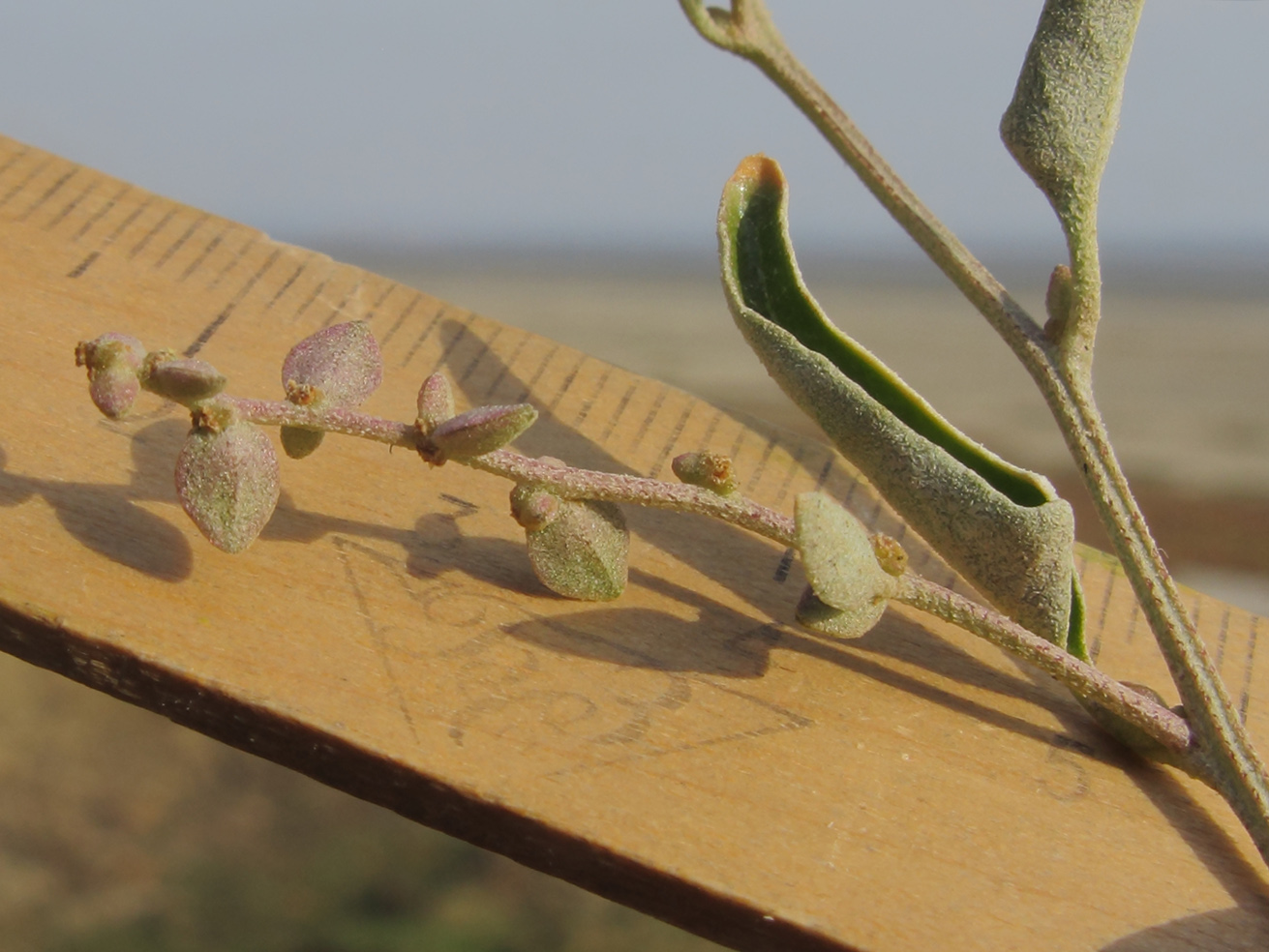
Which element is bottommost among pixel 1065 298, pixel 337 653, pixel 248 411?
pixel 337 653

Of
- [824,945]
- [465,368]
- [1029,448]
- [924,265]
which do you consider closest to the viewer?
[824,945]

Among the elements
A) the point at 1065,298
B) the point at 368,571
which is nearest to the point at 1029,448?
the point at 1065,298

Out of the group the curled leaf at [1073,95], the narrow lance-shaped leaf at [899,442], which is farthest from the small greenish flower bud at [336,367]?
the curled leaf at [1073,95]

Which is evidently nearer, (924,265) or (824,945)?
(824,945)

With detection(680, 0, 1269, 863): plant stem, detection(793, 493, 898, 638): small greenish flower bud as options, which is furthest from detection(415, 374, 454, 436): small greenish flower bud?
detection(680, 0, 1269, 863): plant stem

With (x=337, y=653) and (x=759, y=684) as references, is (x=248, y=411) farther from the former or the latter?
(x=759, y=684)

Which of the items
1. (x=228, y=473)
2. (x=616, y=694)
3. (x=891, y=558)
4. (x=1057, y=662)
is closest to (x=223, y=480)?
(x=228, y=473)
